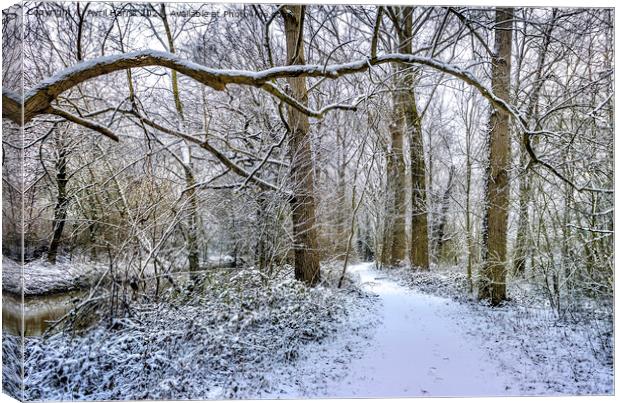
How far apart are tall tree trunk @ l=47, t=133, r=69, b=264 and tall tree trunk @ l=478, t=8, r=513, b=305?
3571 millimetres

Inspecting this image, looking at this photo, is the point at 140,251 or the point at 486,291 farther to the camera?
the point at 486,291

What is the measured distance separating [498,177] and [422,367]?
1819 millimetres

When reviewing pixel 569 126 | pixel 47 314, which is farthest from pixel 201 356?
pixel 569 126

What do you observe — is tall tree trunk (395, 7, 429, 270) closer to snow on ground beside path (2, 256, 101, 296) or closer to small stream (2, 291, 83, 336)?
snow on ground beside path (2, 256, 101, 296)

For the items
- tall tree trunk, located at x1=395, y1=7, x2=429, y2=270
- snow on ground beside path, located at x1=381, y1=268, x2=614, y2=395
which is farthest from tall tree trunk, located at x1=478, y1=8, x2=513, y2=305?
tall tree trunk, located at x1=395, y1=7, x2=429, y2=270

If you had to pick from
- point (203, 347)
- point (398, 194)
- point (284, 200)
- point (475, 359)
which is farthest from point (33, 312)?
point (398, 194)

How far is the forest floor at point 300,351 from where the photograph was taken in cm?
284

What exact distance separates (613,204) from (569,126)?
2.50 ft

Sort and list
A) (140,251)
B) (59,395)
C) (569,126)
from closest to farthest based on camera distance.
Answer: (59,395) < (140,251) < (569,126)

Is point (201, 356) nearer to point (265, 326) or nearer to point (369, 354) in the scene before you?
point (265, 326)

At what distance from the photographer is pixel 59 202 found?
2.90 metres

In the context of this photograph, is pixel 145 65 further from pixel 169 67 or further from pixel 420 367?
pixel 420 367

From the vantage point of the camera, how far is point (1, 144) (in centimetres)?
292

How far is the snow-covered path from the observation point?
3.01m
